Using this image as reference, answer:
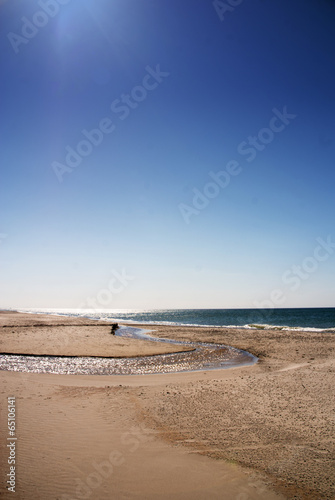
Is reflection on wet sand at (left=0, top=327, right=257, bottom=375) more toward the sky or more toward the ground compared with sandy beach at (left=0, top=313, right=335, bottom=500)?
more toward the ground

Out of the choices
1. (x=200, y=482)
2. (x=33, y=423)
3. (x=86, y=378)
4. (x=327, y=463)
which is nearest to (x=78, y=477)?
(x=200, y=482)

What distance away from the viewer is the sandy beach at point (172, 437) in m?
6.48

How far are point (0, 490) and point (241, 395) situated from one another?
31.0ft

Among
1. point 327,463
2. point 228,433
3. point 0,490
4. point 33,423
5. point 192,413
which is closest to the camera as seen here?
point 0,490

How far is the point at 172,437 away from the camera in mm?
8727

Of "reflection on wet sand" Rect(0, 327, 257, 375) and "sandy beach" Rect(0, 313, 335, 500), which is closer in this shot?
"sandy beach" Rect(0, 313, 335, 500)

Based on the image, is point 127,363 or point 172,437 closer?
point 172,437

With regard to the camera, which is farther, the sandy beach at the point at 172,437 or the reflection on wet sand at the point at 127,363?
the reflection on wet sand at the point at 127,363

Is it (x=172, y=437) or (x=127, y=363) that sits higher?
(x=172, y=437)

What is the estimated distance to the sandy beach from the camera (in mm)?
6480

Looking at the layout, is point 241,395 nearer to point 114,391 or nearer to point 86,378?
point 114,391

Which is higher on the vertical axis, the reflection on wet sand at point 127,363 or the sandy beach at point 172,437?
the sandy beach at point 172,437

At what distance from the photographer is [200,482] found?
21.8ft

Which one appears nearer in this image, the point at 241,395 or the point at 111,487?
the point at 111,487
